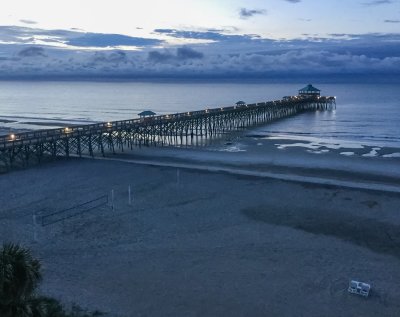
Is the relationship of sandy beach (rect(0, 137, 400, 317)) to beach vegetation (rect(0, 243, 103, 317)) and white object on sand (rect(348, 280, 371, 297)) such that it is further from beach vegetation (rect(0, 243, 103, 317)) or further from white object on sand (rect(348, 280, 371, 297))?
beach vegetation (rect(0, 243, 103, 317))

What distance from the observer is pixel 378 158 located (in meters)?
38.4

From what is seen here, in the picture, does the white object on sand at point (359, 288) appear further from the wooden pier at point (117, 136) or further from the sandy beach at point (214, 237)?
the wooden pier at point (117, 136)

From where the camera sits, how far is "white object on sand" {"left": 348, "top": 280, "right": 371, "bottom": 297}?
47.5 feet

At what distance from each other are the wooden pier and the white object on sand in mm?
24693

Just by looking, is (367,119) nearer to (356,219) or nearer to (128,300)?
(356,219)

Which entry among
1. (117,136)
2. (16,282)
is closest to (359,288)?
(16,282)

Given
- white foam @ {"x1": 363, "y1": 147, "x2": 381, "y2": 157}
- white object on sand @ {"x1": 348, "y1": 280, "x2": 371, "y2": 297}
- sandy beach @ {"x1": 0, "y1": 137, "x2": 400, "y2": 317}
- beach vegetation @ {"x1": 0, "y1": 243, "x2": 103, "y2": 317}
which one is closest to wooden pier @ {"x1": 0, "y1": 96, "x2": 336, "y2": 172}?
sandy beach @ {"x1": 0, "y1": 137, "x2": 400, "y2": 317}

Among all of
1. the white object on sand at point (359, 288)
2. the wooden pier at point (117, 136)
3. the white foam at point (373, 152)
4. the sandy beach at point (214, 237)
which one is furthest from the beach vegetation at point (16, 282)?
the white foam at point (373, 152)

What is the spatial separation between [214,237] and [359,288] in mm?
6508

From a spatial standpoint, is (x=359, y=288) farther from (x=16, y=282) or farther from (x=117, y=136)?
(x=117, y=136)

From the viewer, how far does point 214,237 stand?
1942 cm

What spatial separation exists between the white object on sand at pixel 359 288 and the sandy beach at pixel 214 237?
22 centimetres

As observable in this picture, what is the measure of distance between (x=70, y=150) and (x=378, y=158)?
2526 centimetres

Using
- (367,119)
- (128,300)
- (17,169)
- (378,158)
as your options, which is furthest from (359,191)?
(367,119)
